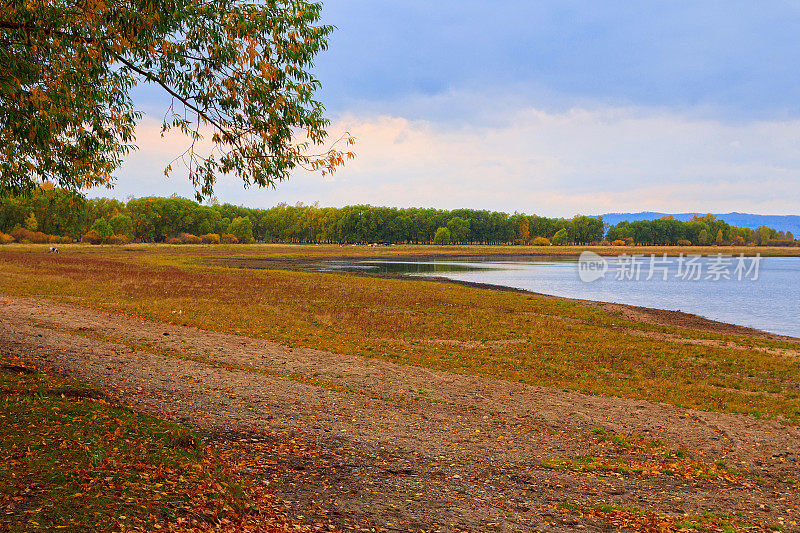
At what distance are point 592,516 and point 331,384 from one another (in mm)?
8818

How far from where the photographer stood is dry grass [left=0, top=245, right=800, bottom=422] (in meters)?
17.7

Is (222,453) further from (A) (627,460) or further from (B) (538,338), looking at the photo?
(B) (538,338)

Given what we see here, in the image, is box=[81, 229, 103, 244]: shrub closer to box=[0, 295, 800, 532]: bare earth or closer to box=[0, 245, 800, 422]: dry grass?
box=[0, 245, 800, 422]: dry grass

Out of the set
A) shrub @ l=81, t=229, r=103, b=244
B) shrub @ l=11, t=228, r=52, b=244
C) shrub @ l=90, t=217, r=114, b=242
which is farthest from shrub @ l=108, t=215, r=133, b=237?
shrub @ l=11, t=228, r=52, b=244

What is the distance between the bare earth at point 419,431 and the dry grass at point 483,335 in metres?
2.27

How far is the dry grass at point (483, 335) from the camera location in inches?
698

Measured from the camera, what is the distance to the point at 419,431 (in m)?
11.6

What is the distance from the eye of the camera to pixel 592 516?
25.5 feet

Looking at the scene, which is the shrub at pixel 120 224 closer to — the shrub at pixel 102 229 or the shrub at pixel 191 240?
the shrub at pixel 102 229

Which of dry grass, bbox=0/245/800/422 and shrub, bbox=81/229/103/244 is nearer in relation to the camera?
dry grass, bbox=0/245/800/422

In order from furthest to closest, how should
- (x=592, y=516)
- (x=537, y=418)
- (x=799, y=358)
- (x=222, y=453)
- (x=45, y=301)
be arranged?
(x=45, y=301)
(x=799, y=358)
(x=537, y=418)
(x=222, y=453)
(x=592, y=516)

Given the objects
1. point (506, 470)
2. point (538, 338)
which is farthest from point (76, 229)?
point (506, 470)

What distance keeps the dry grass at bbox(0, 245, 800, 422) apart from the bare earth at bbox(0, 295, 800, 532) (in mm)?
2270

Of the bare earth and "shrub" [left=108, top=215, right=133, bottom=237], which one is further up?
"shrub" [left=108, top=215, right=133, bottom=237]
